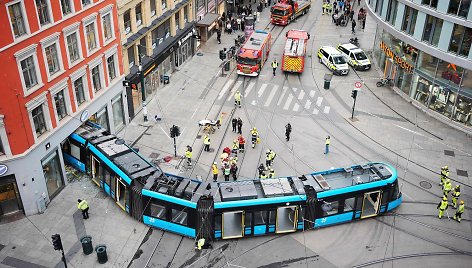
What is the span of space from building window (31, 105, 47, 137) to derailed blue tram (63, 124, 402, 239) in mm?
4500

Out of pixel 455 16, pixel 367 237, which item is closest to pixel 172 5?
pixel 455 16

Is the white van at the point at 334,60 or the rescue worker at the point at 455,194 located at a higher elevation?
the white van at the point at 334,60

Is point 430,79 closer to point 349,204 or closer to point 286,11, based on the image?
point 349,204

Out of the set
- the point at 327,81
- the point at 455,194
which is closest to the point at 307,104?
the point at 327,81

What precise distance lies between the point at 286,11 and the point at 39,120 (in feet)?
140

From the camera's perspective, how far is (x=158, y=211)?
29.3m

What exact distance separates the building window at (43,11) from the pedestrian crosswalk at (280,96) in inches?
811

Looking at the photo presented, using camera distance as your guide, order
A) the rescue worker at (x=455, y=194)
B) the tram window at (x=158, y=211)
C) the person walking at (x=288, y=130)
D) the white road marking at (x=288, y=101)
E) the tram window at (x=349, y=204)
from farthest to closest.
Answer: the white road marking at (x=288, y=101), the person walking at (x=288, y=130), the rescue worker at (x=455, y=194), the tram window at (x=349, y=204), the tram window at (x=158, y=211)

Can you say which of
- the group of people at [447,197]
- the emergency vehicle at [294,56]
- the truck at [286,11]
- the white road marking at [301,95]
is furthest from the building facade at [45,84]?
the truck at [286,11]

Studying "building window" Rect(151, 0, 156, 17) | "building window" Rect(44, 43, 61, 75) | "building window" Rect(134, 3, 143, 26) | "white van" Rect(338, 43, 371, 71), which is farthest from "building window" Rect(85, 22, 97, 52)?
"white van" Rect(338, 43, 371, 71)

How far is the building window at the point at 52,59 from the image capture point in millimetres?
30266

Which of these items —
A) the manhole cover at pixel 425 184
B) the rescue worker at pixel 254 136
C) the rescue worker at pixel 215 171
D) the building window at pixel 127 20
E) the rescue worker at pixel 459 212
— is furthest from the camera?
the building window at pixel 127 20

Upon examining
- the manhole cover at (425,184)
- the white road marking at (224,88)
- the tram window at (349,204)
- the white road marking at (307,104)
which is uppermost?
the tram window at (349,204)

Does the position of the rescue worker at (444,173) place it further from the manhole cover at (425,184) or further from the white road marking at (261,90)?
the white road marking at (261,90)
